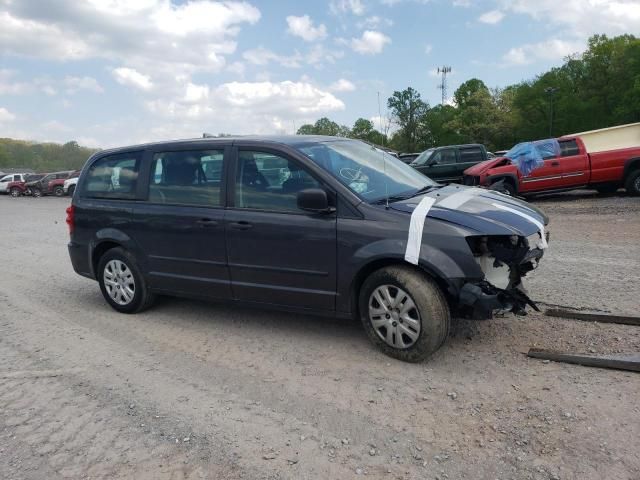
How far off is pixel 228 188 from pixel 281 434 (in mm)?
2383

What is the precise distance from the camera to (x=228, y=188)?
4.76 meters

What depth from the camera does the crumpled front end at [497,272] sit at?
3727 mm

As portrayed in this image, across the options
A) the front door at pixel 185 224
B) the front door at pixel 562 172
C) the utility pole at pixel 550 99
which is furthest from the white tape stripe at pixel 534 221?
the utility pole at pixel 550 99

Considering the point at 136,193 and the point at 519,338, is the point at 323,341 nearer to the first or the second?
the point at 519,338

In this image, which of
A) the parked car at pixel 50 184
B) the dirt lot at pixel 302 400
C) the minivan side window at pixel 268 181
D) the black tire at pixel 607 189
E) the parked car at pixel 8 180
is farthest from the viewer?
the parked car at pixel 8 180

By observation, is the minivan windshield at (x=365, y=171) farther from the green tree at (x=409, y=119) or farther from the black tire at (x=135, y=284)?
the green tree at (x=409, y=119)

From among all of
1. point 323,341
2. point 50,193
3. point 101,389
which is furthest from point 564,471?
point 50,193

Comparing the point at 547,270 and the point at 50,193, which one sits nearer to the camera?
the point at 547,270

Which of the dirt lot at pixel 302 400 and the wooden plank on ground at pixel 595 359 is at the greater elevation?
the wooden plank on ground at pixel 595 359

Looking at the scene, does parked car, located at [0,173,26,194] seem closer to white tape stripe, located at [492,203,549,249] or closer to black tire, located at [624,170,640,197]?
black tire, located at [624,170,640,197]

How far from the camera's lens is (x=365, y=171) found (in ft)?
15.2

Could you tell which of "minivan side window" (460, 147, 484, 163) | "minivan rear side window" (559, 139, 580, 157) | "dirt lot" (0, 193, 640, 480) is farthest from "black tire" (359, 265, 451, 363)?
"minivan side window" (460, 147, 484, 163)

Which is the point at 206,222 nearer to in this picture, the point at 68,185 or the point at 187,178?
the point at 187,178

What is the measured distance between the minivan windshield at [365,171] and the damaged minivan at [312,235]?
0.02 meters
